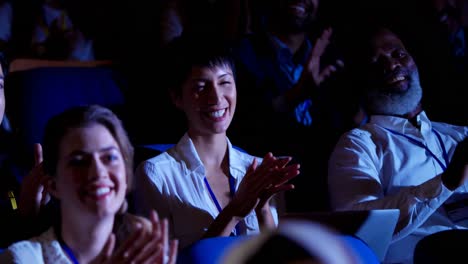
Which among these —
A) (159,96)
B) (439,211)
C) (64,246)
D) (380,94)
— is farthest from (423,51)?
(64,246)

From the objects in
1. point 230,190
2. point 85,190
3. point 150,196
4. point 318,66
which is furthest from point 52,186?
point 318,66

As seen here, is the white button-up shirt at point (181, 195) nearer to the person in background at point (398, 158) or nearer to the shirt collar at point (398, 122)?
the person in background at point (398, 158)

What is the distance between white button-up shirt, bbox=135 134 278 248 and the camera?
144 cm

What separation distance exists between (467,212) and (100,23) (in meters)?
1.45

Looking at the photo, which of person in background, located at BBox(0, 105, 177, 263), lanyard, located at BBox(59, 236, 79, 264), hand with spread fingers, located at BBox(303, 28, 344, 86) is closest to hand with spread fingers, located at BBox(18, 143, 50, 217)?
person in background, located at BBox(0, 105, 177, 263)

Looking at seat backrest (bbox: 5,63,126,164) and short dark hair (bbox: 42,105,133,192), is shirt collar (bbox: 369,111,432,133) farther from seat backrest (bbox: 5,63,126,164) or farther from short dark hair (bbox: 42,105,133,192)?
short dark hair (bbox: 42,105,133,192)

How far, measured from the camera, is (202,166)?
1.51m

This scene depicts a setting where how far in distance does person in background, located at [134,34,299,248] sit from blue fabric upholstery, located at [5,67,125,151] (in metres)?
0.29

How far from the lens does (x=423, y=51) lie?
7.61ft

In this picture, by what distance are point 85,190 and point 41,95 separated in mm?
730

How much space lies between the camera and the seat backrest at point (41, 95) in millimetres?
1686

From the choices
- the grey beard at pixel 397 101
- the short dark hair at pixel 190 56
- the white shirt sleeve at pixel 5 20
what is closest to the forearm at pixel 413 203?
the grey beard at pixel 397 101

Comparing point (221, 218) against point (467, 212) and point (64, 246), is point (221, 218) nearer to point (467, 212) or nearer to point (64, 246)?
point (64, 246)

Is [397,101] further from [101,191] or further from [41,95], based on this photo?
[101,191]
